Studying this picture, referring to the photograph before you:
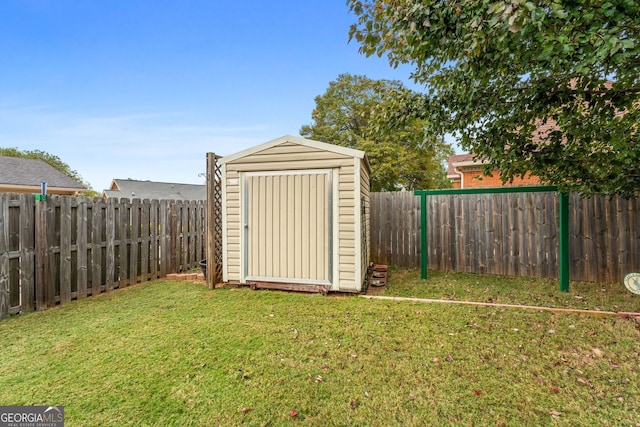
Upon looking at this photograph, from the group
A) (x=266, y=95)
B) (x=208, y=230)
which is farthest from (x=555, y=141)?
(x=266, y=95)

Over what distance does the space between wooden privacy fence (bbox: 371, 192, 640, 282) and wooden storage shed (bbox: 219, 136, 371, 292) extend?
2062 millimetres

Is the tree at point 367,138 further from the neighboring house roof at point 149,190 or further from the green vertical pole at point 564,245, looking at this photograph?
the neighboring house roof at point 149,190

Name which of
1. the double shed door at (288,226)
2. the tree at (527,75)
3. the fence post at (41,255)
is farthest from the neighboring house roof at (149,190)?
the tree at (527,75)

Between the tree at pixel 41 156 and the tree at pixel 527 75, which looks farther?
the tree at pixel 41 156

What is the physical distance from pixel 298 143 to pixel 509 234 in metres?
4.32

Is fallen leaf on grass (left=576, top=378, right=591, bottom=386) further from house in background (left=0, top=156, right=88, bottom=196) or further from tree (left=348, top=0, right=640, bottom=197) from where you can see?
house in background (left=0, top=156, right=88, bottom=196)

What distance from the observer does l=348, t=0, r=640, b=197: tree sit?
1812 mm

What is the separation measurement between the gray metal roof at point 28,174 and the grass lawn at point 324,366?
16951mm

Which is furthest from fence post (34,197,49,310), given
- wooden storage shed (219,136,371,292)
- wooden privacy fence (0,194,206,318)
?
wooden storage shed (219,136,371,292)

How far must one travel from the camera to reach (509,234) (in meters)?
5.19

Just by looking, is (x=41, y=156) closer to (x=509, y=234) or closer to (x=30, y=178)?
(x=30, y=178)

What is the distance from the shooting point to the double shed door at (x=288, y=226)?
4281 mm

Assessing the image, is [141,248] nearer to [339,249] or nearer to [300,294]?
[300,294]

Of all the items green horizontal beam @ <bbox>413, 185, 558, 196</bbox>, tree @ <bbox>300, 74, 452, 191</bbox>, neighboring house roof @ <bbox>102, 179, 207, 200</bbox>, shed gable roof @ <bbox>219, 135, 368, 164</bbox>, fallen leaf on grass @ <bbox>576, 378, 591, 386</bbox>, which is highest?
tree @ <bbox>300, 74, 452, 191</bbox>
